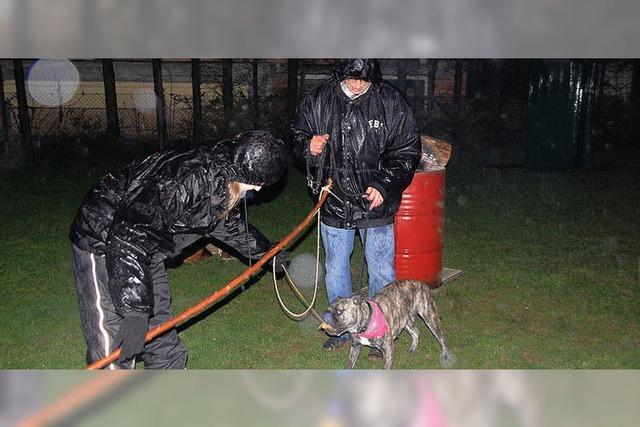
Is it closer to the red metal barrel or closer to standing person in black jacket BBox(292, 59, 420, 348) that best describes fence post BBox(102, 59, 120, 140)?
the red metal barrel

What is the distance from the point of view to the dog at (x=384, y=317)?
4.52m

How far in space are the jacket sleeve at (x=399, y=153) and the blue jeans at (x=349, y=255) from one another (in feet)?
1.16

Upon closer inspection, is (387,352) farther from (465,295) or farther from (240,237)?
(465,295)

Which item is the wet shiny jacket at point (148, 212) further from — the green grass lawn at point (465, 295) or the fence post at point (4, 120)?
the fence post at point (4, 120)

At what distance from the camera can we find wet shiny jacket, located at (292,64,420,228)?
15.7 feet

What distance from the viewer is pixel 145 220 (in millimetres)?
3303

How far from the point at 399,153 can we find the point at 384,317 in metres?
1.15

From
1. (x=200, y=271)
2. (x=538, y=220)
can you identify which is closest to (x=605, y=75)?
(x=538, y=220)

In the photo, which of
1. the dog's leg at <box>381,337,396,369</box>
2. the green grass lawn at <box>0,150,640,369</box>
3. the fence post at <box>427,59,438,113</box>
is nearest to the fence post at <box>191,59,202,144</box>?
the fence post at <box>427,59,438,113</box>

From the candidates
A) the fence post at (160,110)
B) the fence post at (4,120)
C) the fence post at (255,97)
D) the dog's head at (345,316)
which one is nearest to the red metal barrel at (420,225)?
the dog's head at (345,316)

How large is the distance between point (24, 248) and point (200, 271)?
2492mm

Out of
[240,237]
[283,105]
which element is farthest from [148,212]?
[283,105]

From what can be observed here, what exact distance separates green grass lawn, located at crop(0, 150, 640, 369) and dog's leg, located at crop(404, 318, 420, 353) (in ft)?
0.23
